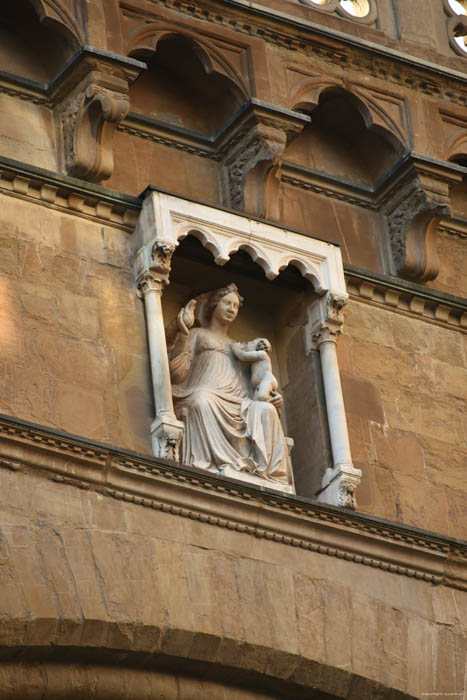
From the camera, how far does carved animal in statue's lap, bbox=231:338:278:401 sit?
41.6 feet

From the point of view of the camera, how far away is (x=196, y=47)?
13820mm

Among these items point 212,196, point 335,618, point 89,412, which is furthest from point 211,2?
point 335,618

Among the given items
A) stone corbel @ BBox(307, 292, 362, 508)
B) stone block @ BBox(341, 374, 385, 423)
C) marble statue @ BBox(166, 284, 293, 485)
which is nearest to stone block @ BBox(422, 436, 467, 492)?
stone block @ BBox(341, 374, 385, 423)

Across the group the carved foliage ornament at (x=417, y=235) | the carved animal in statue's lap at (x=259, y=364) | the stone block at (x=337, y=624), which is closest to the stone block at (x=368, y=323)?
the carved foliage ornament at (x=417, y=235)

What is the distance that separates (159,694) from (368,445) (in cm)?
237

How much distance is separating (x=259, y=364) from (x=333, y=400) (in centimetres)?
50

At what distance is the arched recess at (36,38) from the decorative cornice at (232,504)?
9.68 feet

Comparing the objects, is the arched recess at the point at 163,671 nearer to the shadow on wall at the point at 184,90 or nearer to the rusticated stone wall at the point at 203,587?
the rusticated stone wall at the point at 203,587

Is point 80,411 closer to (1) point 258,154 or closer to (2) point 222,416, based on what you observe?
(2) point 222,416

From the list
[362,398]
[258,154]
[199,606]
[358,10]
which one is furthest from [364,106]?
[199,606]

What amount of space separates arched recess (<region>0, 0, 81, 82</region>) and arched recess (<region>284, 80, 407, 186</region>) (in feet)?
5.53

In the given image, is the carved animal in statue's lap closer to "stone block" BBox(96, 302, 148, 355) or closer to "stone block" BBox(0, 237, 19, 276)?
"stone block" BBox(96, 302, 148, 355)

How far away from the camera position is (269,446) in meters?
Result: 12.4

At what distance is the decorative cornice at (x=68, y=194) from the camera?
12641 millimetres
